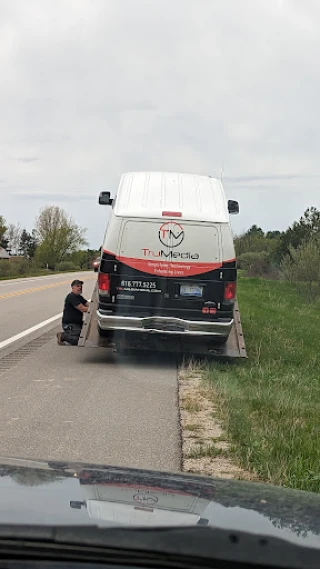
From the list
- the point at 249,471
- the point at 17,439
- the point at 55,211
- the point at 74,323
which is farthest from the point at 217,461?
the point at 55,211

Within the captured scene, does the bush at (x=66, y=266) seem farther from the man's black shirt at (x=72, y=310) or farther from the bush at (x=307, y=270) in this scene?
the man's black shirt at (x=72, y=310)

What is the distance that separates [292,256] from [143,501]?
43.5 m

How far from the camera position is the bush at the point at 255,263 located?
8168 centimetres

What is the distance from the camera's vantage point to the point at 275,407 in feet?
27.4

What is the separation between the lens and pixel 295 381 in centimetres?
1068

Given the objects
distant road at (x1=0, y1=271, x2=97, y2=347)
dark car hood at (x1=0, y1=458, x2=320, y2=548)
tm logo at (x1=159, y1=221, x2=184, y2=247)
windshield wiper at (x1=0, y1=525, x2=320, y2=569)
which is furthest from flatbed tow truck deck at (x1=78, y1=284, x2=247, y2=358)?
windshield wiper at (x1=0, y1=525, x2=320, y2=569)

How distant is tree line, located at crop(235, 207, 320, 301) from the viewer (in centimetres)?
4166

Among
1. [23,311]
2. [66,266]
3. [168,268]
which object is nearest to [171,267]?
[168,268]

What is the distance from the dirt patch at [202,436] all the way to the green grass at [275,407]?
117mm

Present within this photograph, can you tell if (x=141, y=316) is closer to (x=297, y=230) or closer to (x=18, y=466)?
(x=18, y=466)

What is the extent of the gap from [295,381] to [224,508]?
8144 mm

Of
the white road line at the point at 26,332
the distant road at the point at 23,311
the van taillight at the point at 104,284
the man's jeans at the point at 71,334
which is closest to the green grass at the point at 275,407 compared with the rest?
the van taillight at the point at 104,284

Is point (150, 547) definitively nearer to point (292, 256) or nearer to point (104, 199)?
point (104, 199)

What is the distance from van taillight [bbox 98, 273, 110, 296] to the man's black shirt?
82.3 inches
